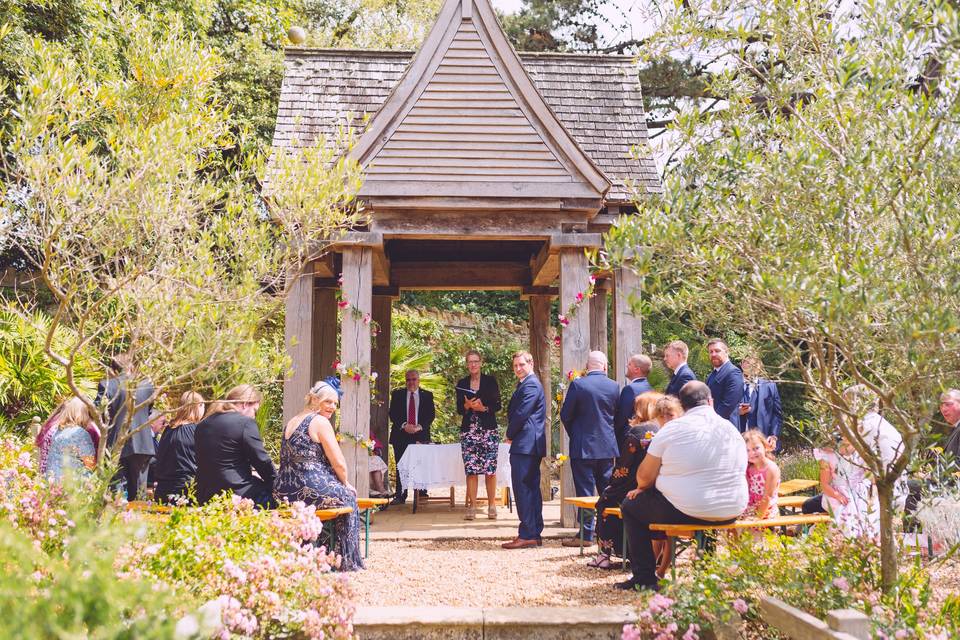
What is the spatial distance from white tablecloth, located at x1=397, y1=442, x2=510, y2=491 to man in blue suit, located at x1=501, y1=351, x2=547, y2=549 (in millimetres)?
1924

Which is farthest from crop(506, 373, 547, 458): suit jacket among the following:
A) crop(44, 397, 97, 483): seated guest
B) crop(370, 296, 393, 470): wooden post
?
crop(370, 296, 393, 470): wooden post

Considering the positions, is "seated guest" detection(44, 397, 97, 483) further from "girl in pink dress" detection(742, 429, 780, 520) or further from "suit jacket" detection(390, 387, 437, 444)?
"girl in pink dress" detection(742, 429, 780, 520)

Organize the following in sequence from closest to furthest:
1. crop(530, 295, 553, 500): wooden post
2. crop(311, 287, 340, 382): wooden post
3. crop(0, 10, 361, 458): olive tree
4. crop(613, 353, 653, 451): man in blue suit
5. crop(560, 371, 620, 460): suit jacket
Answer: crop(0, 10, 361, 458): olive tree → crop(613, 353, 653, 451): man in blue suit → crop(560, 371, 620, 460): suit jacket → crop(311, 287, 340, 382): wooden post → crop(530, 295, 553, 500): wooden post

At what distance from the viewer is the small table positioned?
9852mm

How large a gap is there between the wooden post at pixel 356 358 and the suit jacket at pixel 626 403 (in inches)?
95.8

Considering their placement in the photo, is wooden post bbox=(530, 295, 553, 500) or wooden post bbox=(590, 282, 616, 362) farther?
wooden post bbox=(530, 295, 553, 500)

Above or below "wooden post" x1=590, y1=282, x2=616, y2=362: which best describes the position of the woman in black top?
below

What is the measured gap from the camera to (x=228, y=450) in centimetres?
628

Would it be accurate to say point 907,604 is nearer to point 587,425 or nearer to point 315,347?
point 587,425

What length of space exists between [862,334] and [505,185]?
213 inches

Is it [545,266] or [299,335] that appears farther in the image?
[545,266]

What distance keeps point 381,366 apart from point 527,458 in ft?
15.6

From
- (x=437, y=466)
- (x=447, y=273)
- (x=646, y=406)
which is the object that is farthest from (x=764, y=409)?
(x=447, y=273)

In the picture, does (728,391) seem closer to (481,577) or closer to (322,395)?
(481,577)
